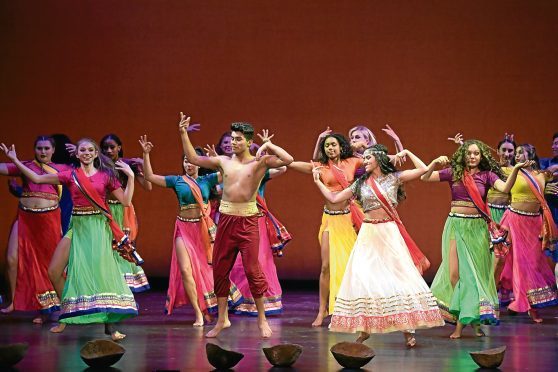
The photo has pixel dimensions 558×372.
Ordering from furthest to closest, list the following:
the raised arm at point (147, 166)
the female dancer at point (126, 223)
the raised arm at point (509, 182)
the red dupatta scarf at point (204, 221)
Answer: the female dancer at point (126, 223) → the red dupatta scarf at point (204, 221) → the raised arm at point (147, 166) → the raised arm at point (509, 182)

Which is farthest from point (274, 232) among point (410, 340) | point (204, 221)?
point (410, 340)

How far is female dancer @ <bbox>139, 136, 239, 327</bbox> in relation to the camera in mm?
7352

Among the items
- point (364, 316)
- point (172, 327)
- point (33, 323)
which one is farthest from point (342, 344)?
point (33, 323)

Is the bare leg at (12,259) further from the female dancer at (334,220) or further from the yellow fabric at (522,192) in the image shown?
the yellow fabric at (522,192)

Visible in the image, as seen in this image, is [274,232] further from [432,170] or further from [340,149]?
[432,170]

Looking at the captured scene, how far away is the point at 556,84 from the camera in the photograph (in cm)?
966

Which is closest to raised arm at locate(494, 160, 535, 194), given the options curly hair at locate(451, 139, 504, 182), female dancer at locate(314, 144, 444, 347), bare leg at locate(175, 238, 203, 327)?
curly hair at locate(451, 139, 504, 182)

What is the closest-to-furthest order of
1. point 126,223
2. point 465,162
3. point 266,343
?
1. point 266,343
2. point 465,162
3. point 126,223

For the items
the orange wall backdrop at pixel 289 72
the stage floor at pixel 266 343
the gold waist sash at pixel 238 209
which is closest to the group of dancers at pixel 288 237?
the gold waist sash at pixel 238 209

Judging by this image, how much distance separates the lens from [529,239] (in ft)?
26.0

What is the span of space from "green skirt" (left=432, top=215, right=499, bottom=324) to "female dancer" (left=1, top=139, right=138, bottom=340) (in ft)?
6.89

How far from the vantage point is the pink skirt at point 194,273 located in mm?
7441

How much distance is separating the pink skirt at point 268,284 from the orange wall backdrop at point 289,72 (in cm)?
203

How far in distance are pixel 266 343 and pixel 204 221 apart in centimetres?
154
